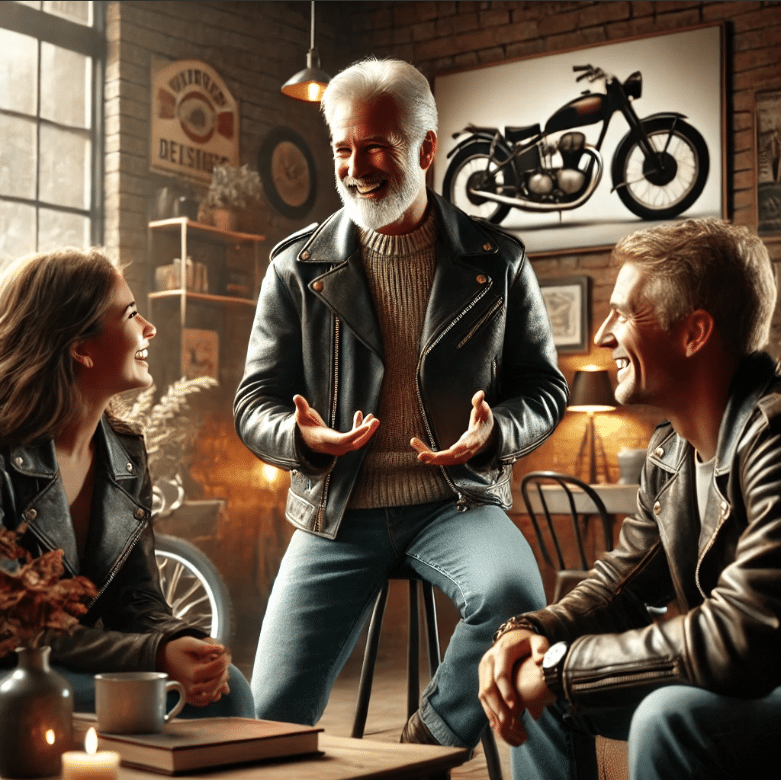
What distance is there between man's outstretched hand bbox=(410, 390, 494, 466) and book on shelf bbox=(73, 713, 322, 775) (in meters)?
0.66

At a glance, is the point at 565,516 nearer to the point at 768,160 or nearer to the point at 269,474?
the point at 269,474

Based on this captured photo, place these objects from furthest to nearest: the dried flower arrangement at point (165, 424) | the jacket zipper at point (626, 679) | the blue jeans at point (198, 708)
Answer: the dried flower arrangement at point (165, 424), the blue jeans at point (198, 708), the jacket zipper at point (626, 679)

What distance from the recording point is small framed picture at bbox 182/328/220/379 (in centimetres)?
567

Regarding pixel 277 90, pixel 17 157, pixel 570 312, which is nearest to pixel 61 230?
pixel 17 157

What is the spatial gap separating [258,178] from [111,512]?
421 cm

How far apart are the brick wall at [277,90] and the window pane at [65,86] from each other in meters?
0.12

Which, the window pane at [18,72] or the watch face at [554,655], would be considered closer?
the watch face at [554,655]

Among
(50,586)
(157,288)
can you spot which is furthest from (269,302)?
(157,288)

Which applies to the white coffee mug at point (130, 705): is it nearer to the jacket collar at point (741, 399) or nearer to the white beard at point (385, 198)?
the jacket collar at point (741, 399)

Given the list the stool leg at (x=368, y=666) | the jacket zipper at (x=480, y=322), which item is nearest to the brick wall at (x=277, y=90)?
the stool leg at (x=368, y=666)

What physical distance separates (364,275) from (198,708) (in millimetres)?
975

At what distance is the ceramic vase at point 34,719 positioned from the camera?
4.44ft

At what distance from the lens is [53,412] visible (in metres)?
1.97

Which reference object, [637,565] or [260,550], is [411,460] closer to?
[637,565]
